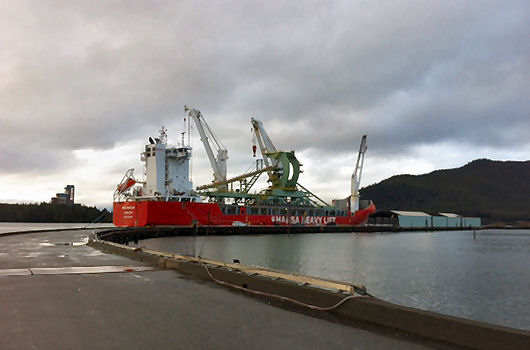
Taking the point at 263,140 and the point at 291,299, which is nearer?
the point at 291,299

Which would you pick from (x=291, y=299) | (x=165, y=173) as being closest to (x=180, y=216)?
(x=165, y=173)

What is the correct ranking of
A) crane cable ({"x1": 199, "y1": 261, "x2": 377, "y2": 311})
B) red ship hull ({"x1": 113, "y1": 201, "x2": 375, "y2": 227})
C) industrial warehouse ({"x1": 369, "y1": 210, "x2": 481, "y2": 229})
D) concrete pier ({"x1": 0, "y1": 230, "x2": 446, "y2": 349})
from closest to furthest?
concrete pier ({"x1": 0, "y1": 230, "x2": 446, "y2": 349}) < crane cable ({"x1": 199, "y1": 261, "x2": 377, "y2": 311}) < red ship hull ({"x1": 113, "y1": 201, "x2": 375, "y2": 227}) < industrial warehouse ({"x1": 369, "y1": 210, "x2": 481, "y2": 229})

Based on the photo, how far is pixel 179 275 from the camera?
485 inches

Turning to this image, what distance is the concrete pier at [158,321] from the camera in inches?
217

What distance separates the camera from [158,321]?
664 cm

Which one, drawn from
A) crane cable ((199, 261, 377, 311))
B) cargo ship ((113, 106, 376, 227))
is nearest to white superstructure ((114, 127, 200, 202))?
cargo ship ((113, 106, 376, 227))

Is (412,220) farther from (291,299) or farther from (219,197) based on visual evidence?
(291,299)

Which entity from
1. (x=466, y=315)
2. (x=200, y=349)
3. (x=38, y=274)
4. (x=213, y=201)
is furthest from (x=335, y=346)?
(x=213, y=201)

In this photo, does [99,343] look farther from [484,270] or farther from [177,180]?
[177,180]

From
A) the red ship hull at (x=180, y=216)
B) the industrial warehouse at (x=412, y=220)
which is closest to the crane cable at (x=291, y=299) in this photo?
the red ship hull at (x=180, y=216)

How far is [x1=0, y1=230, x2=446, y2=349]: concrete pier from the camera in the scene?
5.52 m

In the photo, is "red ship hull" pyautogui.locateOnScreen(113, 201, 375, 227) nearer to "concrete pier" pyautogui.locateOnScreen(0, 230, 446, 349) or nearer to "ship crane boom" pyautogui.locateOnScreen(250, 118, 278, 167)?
"ship crane boom" pyautogui.locateOnScreen(250, 118, 278, 167)

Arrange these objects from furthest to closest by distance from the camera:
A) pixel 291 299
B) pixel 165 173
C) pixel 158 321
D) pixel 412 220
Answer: pixel 412 220
pixel 165 173
pixel 291 299
pixel 158 321

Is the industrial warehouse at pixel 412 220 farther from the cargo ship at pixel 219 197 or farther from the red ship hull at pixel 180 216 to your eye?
the red ship hull at pixel 180 216
